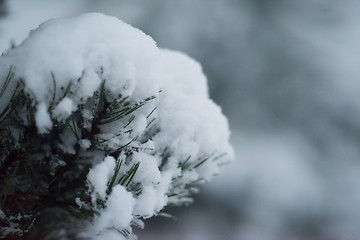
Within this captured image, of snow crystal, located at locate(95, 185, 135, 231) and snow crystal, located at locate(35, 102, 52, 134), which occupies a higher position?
snow crystal, located at locate(35, 102, 52, 134)

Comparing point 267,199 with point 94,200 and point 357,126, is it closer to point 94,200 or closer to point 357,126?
point 357,126

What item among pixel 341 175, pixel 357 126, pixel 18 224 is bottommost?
pixel 18 224

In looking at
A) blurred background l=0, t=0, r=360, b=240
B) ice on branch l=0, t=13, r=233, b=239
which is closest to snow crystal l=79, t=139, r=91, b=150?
ice on branch l=0, t=13, r=233, b=239

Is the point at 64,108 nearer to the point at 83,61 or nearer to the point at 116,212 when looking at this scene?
the point at 83,61

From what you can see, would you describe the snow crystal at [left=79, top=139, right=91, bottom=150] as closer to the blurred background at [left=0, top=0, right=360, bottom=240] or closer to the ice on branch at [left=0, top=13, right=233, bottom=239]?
the ice on branch at [left=0, top=13, right=233, bottom=239]

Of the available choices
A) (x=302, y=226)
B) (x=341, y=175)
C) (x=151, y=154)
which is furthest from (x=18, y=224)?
(x=341, y=175)

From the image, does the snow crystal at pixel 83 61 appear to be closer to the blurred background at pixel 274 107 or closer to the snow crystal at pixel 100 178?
the snow crystal at pixel 100 178

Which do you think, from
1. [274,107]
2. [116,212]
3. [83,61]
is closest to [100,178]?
[116,212]
